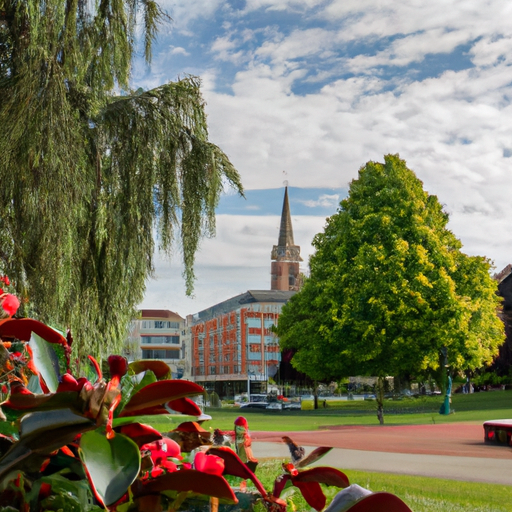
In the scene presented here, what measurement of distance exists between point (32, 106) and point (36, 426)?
26.8 feet

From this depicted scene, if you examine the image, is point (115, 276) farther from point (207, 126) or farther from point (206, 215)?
point (207, 126)

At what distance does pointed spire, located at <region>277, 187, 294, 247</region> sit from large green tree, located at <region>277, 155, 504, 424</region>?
3491 inches

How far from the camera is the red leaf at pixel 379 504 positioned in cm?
65

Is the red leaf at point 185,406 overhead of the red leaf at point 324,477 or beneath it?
overhead

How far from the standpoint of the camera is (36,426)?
67 cm

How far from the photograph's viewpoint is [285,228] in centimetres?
11875

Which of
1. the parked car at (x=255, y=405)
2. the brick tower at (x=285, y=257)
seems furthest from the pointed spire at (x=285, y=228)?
the parked car at (x=255, y=405)

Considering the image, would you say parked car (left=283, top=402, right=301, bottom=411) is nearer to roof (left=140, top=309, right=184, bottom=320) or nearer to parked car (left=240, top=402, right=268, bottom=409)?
parked car (left=240, top=402, right=268, bottom=409)

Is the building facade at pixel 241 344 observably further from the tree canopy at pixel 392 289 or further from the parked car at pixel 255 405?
Answer: the tree canopy at pixel 392 289

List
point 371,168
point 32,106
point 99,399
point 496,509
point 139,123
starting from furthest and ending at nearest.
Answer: point 371,168, point 139,123, point 32,106, point 496,509, point 99,399

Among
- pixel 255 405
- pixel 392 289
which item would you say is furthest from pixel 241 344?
pixel 392 289

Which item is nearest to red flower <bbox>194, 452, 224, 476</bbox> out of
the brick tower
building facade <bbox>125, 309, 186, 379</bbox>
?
building facade <bbox>125, 309, 186, 379</bbox>

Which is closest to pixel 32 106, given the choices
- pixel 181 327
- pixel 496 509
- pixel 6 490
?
pixel 496 509

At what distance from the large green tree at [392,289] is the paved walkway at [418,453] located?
22.1 feet
